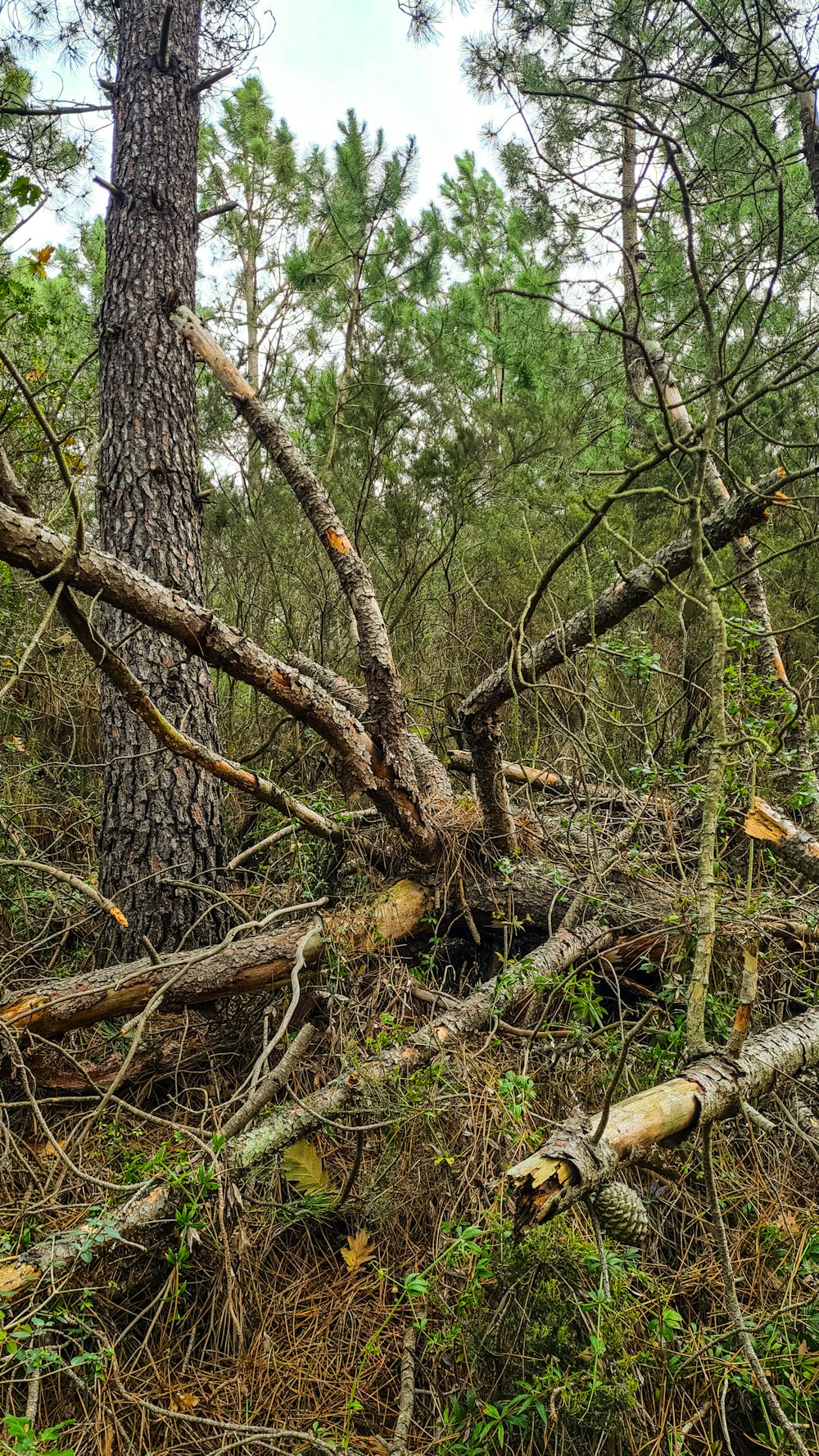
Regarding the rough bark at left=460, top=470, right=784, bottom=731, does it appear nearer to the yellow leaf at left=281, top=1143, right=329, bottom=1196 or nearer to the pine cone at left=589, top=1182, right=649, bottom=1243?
the pine cone at left=589, top=1182, right=649, bottom=1243

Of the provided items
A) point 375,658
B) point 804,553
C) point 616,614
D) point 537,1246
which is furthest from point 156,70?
point 804,553

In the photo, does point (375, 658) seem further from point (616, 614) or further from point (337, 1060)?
point (337, 1060)

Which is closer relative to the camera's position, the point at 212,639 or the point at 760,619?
the point at 212,639

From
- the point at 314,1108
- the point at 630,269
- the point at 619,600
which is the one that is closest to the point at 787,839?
the point at 619,600

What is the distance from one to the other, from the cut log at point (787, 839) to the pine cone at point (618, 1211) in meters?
1.58

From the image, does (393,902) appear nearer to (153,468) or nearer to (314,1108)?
(314,1108)

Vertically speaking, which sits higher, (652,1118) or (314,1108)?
(652,1118)

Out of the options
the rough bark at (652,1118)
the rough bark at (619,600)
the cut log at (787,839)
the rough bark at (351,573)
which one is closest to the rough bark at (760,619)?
the cut log at (787,839)

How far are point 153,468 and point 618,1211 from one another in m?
3.27

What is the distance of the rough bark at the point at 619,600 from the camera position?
2.27m

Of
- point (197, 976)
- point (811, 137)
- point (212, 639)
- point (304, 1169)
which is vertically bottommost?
point (304, 1169)

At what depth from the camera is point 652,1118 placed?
1.86 m

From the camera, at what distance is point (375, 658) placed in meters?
3.15

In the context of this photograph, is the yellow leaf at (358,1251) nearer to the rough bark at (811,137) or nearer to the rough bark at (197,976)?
the rough bark at (197,976)
